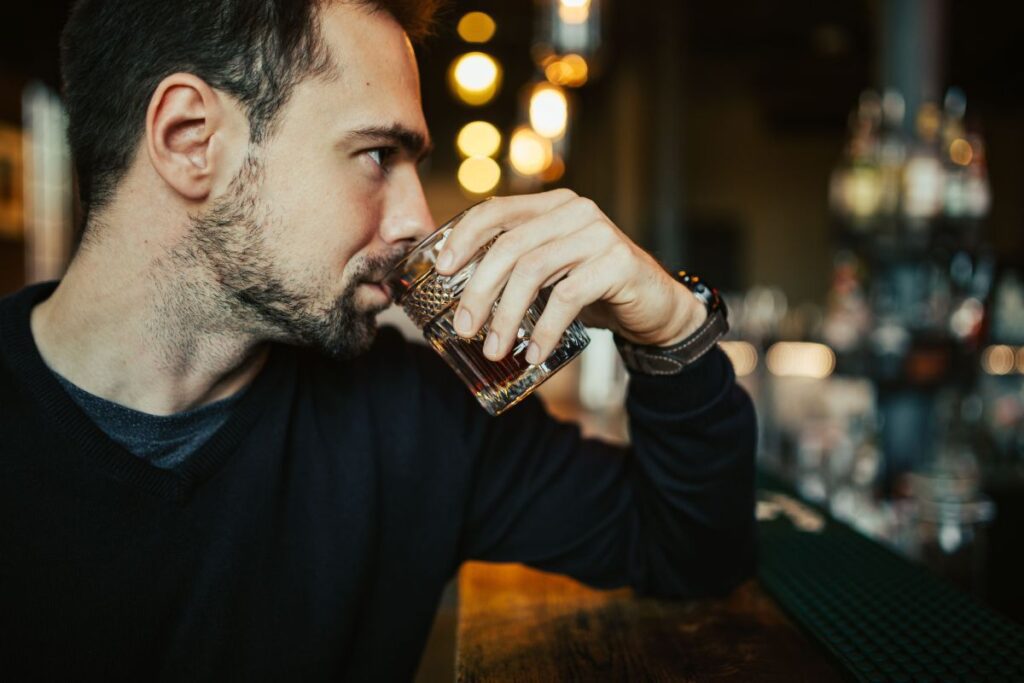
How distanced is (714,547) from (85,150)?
956 mm

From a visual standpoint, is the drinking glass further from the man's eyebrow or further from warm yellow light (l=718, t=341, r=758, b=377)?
warm yellow light (l=718, t=341, r=758, b=377)

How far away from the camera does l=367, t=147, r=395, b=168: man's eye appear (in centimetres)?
101

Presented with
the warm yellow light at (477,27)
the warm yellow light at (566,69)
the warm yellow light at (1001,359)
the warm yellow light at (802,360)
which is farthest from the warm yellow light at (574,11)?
the warm yellow light at (477,27)

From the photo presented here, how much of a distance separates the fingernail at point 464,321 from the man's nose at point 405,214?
23 cm

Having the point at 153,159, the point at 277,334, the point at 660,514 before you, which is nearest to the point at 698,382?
the point at 660,514

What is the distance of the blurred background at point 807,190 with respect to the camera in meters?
2.34

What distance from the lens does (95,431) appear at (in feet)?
2.96

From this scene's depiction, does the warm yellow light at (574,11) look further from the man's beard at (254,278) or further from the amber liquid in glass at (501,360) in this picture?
the amber liquid in glass at (501,360)

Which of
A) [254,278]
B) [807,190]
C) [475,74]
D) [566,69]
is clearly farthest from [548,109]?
[807,190]

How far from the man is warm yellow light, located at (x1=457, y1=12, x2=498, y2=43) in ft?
17.6

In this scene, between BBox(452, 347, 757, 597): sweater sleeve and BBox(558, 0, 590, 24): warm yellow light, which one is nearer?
BBox(452, 347, 757, 597): sweater sleeve

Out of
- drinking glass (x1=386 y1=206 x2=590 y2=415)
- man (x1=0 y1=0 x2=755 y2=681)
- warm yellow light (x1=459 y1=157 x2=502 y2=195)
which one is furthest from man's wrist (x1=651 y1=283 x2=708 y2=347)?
warm yellow light (x1=459 y1=157 x2=502 y2=195)

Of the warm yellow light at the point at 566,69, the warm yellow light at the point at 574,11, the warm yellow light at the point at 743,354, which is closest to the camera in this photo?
the warm yellow light at the point at 574,11

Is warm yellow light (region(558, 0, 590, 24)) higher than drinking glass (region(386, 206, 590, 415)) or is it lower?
higher
